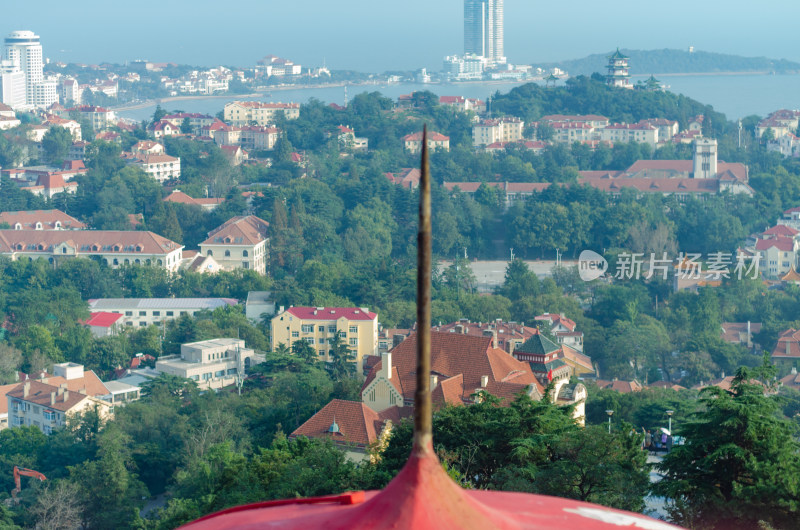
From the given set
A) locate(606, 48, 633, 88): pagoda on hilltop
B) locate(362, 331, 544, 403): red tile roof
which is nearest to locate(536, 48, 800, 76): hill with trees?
locate(606, 48, 633, 88): pagoda on hilltop

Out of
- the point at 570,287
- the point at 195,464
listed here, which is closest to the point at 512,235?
the point at 570,287

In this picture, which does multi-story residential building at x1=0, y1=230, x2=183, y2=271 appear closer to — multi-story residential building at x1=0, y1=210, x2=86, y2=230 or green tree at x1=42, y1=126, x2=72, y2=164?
multi-story residential building at x1=0, y1=210, x2=86, y2=230

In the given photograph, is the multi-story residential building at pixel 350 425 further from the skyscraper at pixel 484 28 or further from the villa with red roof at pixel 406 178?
the skyscraper at pixel 484 28

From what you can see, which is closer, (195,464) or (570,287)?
(195,464)

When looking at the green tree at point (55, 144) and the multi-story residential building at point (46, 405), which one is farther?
the green tree at point (55, 144)

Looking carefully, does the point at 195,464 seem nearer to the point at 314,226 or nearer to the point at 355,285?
the point at 355,285

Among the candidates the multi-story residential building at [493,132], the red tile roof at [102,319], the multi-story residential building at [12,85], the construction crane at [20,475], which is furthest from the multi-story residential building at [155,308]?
the multi-story residential building at [12,85]
